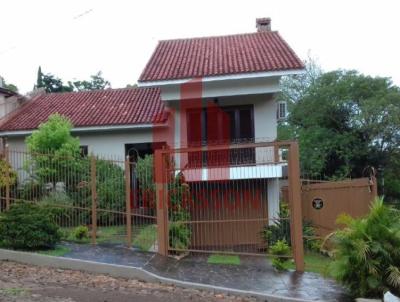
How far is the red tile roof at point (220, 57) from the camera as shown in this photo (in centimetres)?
1553

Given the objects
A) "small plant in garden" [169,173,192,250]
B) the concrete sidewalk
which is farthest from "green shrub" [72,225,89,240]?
"small plant in garden" [169,173,192,250]

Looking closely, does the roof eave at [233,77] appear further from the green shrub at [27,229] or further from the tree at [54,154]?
the green shrub at [27,229]

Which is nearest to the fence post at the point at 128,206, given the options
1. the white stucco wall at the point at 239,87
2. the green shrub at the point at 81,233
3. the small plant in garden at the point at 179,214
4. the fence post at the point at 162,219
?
the fence post at the point at 162,219

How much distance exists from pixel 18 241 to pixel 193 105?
8.16 meters

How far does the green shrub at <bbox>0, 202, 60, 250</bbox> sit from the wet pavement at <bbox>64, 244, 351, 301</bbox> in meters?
0.64

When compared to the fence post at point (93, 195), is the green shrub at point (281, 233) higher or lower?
lower

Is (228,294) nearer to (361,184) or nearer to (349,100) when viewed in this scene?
(361,184)

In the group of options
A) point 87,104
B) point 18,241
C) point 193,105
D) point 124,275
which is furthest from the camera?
point 87,104

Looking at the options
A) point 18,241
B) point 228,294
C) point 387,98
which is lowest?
point 228,294

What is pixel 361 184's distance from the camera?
45.7 feet

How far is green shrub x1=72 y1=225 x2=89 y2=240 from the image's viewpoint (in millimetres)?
12000

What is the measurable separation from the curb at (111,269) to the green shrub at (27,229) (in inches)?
12.6

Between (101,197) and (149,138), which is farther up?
(149,138)

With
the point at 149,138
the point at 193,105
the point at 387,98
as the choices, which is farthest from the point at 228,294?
the point at 387,98
